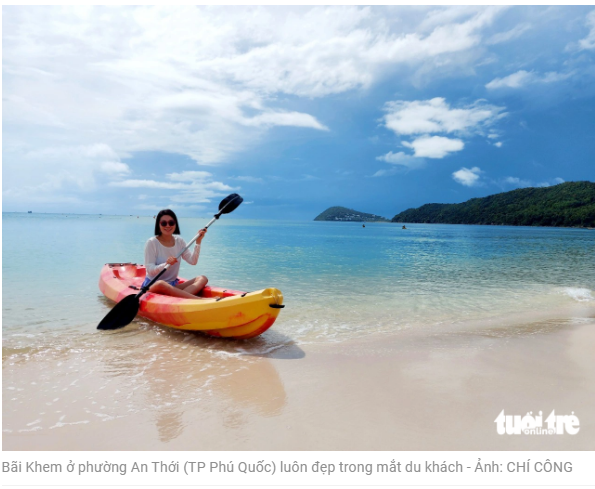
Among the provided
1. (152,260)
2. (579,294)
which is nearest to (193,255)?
(152,260)

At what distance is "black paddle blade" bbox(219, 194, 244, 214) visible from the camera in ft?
26.8

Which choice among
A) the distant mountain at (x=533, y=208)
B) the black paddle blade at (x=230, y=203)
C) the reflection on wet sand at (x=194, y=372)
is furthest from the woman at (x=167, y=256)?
the distant mountain at (x=533, y=208)

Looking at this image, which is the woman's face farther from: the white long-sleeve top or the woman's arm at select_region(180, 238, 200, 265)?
the woman's arm at select_region(180, 238, 200, 265)

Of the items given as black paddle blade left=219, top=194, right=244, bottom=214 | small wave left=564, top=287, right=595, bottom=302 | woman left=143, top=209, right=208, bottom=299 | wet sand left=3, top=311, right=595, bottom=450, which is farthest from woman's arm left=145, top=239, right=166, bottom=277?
small wave left=564, top=287, right=595, bottom=302

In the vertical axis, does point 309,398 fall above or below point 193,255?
below

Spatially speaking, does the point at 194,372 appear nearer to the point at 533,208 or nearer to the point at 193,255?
the point at 193,255

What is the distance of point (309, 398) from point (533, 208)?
130462 mm

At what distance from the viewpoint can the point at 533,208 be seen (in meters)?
114

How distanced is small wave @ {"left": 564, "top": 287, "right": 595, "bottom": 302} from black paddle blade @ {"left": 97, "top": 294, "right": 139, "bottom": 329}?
10.1 m

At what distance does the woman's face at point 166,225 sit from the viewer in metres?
6.39

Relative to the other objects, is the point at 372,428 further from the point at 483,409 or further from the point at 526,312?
the point at 526,312

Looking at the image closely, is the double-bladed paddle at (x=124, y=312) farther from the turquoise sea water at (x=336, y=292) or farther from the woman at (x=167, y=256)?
the turquoise sea water at (x=336, y=292)

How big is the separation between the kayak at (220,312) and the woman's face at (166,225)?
1079 mm
